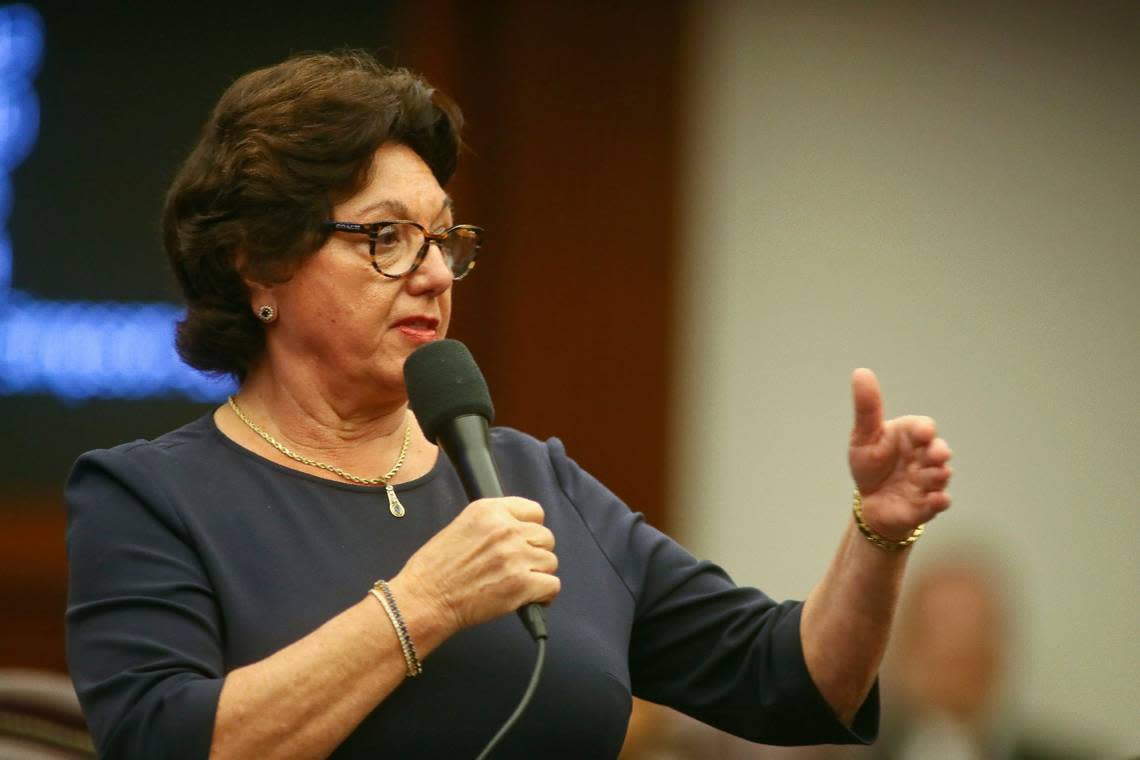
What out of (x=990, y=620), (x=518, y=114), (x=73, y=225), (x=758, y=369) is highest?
(x=518, y=114)

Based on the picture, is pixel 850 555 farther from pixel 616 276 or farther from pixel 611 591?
pixel 616 276

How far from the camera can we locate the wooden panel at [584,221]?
405 centimetres

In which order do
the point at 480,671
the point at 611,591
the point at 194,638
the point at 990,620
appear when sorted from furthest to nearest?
the point at 990,620
the point at 611,591
the point at 480,671
the point at 194,638

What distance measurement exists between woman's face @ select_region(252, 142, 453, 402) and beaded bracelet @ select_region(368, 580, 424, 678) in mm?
345

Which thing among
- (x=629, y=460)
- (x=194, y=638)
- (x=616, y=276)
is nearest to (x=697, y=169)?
(x=616, y=276)

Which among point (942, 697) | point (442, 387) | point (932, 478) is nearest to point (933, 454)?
point (932, 478)

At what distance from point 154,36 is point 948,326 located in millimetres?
2143

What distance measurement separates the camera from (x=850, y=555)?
1893 millimetres

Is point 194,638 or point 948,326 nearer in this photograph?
point 194,638

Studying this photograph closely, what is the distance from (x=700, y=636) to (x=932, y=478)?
42cm

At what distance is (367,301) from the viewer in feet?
6.27

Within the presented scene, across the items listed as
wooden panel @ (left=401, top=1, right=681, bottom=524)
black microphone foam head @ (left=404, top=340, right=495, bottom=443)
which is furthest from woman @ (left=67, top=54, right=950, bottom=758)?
wooden panel @ (left=401, top=1, right=681, bottom=524)

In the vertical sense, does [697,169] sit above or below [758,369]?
above

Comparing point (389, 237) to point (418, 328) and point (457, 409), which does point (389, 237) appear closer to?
point (418, 328)
